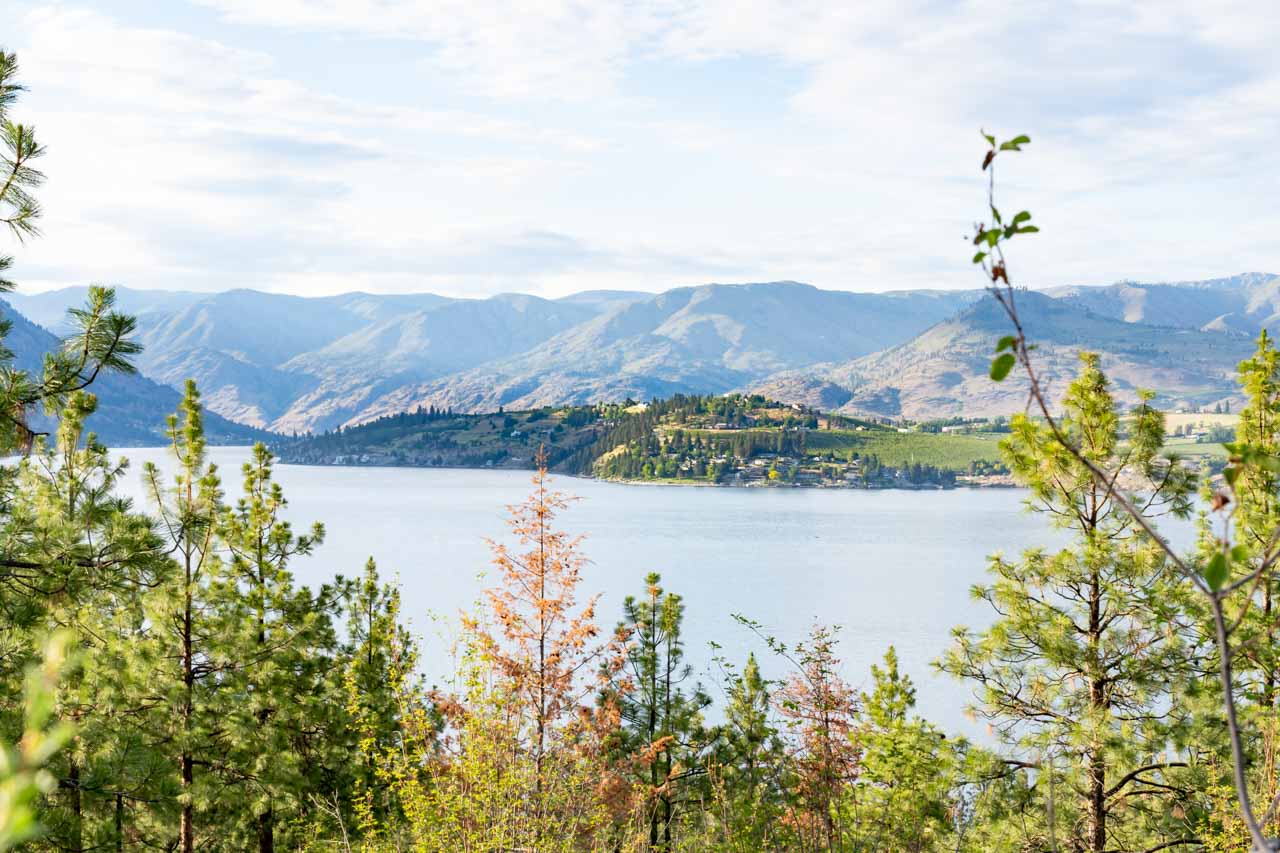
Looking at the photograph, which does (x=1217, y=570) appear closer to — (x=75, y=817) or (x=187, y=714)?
(x=75, y=817)

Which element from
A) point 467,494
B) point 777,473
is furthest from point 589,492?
point 777,473

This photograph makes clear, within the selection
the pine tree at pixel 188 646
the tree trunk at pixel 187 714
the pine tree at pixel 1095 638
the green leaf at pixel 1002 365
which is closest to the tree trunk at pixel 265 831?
the pine tree at pixel 188 646

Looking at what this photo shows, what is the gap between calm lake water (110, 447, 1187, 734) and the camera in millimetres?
58438

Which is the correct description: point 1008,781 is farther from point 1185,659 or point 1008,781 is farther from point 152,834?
point 152,834

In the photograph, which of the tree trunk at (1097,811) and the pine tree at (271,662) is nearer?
the tree trunk at (1097,811)

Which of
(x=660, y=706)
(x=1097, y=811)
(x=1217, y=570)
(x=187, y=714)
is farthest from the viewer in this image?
(x=660, y=706)

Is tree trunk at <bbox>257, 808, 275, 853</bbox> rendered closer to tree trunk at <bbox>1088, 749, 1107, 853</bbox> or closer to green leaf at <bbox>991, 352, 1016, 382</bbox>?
tree trunk at <bbox>1088, 749, 1107, 853</bbox>

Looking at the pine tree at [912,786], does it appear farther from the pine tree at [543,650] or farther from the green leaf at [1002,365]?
the green leaf at [1002,365]

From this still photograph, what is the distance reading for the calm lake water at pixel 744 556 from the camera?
2301 inches

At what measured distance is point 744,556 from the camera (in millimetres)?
92750

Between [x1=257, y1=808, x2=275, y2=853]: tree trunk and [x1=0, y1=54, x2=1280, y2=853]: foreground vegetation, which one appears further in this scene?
[x1=257, y1=808, x2=275, y2=853]: tree trunk

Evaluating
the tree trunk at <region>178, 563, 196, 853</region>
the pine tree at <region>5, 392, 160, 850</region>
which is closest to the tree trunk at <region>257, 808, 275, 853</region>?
the tree trunk at <region>178, 563, 196, 853</region>

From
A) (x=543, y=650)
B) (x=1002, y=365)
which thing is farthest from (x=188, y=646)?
(x=1002, y=365)

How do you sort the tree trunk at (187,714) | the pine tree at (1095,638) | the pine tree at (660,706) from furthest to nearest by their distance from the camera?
the pine tree at (660,706)
the tree trunk at (187,714)
the pine tree at (1095,638)
